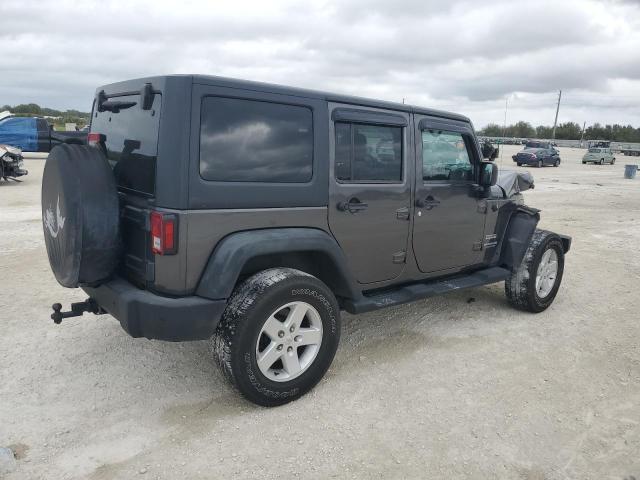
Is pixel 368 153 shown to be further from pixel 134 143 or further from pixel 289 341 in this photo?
pixel 134 143

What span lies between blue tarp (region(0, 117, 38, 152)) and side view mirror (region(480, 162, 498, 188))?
20.4 meters

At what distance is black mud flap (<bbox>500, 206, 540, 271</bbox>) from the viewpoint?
16.1ft

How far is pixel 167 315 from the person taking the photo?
2855 millimetres

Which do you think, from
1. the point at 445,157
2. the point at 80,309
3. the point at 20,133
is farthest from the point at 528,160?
the point at 80,309

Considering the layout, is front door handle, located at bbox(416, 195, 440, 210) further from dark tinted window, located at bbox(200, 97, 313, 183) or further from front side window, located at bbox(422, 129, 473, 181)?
dark tinted window, located at bbox(200, 97, 313, 183)

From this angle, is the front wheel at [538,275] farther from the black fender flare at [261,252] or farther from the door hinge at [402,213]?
the black fender flare at [261,252]

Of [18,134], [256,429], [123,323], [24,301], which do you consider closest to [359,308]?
[256,429]

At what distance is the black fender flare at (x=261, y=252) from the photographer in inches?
115

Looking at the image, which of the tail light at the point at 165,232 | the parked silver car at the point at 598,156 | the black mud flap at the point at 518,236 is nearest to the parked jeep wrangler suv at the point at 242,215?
the tail light at the point at 165,232

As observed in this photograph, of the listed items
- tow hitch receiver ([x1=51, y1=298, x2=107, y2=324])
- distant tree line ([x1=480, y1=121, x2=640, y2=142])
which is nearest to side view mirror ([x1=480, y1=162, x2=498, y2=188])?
tow hitch receiver ([x1=51, y1=298, x2=107, y2=324])

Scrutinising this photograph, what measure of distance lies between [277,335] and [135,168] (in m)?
1.34

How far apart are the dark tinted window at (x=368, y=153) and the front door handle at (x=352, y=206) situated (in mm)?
154

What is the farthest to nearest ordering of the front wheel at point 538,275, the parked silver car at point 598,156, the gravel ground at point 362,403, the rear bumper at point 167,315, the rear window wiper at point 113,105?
the parked silver car at point 598,156 < the front wheel at point 538,275 < the rear window wiper at point 113,105 < the rear bumper at point 167,315 < the gravel ground at point 362,403

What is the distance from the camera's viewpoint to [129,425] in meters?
3.00
